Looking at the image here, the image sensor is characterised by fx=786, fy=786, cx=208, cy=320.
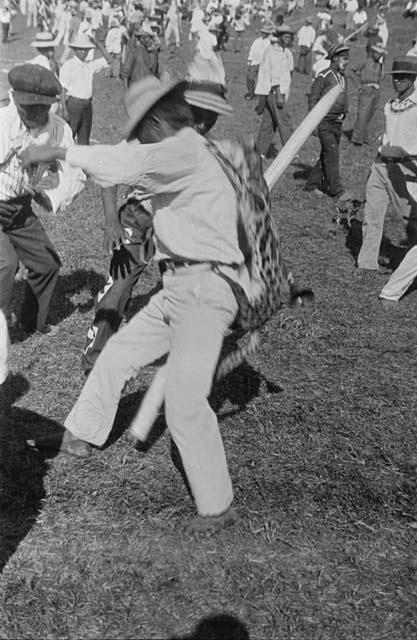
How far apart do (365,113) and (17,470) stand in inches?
529

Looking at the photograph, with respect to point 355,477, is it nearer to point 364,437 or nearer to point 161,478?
point 364,437

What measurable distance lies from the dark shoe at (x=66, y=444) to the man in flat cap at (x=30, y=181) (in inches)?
58.8

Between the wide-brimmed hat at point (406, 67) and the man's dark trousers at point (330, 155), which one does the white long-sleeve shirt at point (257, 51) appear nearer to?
the man's dark trousers at point (330, 155)

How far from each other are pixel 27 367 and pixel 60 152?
2.71 meters

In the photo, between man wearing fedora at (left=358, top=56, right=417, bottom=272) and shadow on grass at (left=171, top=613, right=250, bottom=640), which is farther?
man wearing fedora at (left=358, top=56, right=417, bottom=272)

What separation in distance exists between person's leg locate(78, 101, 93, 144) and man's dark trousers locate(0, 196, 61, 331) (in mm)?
7125

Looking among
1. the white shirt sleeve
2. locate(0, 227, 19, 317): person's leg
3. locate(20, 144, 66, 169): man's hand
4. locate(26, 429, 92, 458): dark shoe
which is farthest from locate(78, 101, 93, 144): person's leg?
locate(20, 144, 66, 169): man's hand

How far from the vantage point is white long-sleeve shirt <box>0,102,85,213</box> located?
17.0 ft

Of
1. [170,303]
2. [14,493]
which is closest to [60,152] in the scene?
[170,303]

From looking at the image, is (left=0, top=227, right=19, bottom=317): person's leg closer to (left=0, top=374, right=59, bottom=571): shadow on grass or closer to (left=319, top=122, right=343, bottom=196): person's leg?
(left=0, top=374, right=59, bottom=571): shadow on grass

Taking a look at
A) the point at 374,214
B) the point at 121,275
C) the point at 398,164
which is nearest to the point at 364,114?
the point at 374,214

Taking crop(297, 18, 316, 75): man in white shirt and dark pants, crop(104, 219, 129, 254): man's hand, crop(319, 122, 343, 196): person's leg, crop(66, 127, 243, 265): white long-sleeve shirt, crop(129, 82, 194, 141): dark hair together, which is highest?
crop(129, 82, 194, 141): dark hair

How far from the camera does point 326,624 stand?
3477 mm

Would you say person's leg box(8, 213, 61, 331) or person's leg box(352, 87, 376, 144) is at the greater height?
person's leg box(8, 213, 61, 331)
